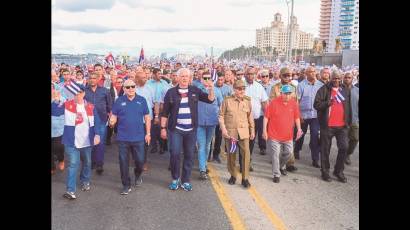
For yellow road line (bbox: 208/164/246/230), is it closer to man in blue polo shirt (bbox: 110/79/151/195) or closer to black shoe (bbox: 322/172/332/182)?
man in blue polo shirt (bbox: 110/79/151/195)

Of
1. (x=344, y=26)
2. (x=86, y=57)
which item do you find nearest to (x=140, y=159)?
(x=86, y=57)

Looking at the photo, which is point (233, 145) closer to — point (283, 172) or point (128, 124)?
point (283, 172)

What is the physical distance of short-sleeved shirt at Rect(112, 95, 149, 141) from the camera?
686 centimetres

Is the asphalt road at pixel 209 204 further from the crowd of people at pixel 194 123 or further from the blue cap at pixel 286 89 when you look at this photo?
the blue cap at pixel 286 89

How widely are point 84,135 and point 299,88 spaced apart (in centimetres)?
501

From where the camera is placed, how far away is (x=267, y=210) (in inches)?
236

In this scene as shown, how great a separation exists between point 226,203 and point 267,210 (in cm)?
64

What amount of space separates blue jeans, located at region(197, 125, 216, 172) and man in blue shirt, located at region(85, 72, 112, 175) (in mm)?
1924

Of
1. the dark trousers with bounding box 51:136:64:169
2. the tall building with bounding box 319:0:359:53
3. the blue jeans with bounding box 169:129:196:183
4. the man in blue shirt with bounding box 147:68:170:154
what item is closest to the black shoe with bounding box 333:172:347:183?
the blue jeans with bounding box 169:129:196:183

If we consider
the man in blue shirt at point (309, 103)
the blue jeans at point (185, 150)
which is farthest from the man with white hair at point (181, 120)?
the man in blue shirt at point (309, 103)

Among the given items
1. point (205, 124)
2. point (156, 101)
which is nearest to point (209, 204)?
point (205, 124)

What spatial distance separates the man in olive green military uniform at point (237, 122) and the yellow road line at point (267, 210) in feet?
1.65
